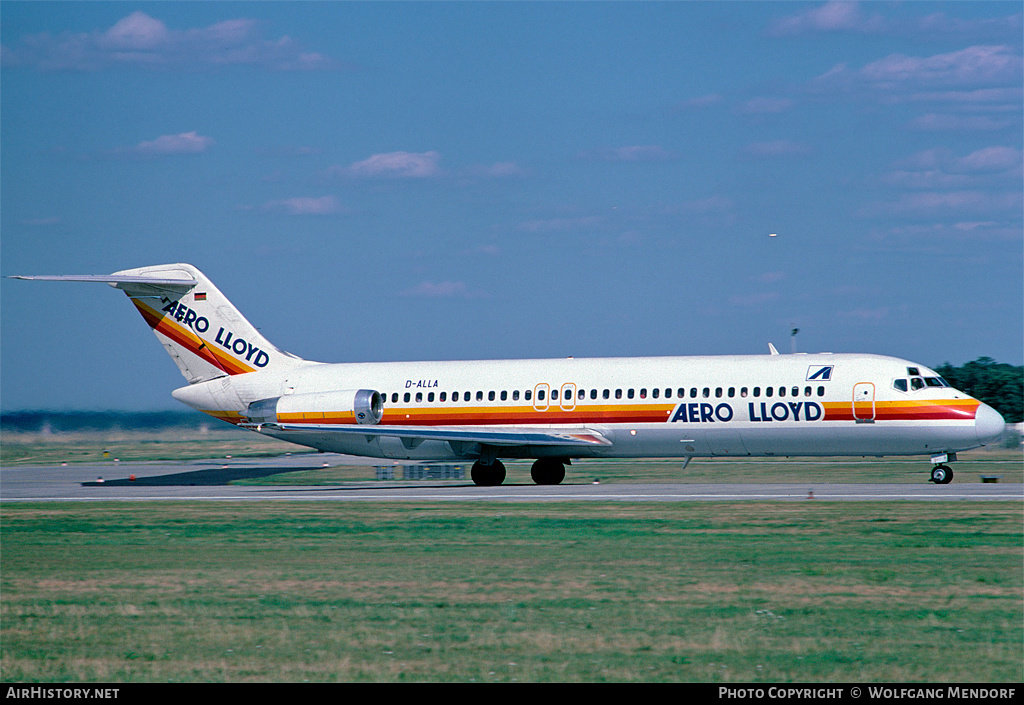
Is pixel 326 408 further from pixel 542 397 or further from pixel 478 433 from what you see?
pixel 542 397

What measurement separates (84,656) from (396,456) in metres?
31.0

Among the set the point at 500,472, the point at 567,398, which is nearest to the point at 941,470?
the point at 567,398

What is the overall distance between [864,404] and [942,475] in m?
3.10

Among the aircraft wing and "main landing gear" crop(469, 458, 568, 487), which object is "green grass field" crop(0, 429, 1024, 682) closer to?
the aircraft wing

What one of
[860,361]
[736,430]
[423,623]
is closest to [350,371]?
[736,430]

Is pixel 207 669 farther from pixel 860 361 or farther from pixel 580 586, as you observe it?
pixel 860 361

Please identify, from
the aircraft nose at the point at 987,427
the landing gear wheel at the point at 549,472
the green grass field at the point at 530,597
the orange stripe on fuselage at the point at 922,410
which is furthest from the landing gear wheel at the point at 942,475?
the landing gear wheel at the point at 549,472

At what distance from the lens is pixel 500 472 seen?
43469 mm

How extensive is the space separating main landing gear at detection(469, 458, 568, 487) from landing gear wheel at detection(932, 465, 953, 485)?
12728 mm

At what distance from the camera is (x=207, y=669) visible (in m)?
12.6

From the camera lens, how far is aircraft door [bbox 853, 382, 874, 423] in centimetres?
3791

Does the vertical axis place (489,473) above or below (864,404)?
below

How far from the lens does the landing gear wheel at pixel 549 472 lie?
43531 millimetres

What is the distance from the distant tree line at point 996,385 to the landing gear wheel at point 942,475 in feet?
90.6
